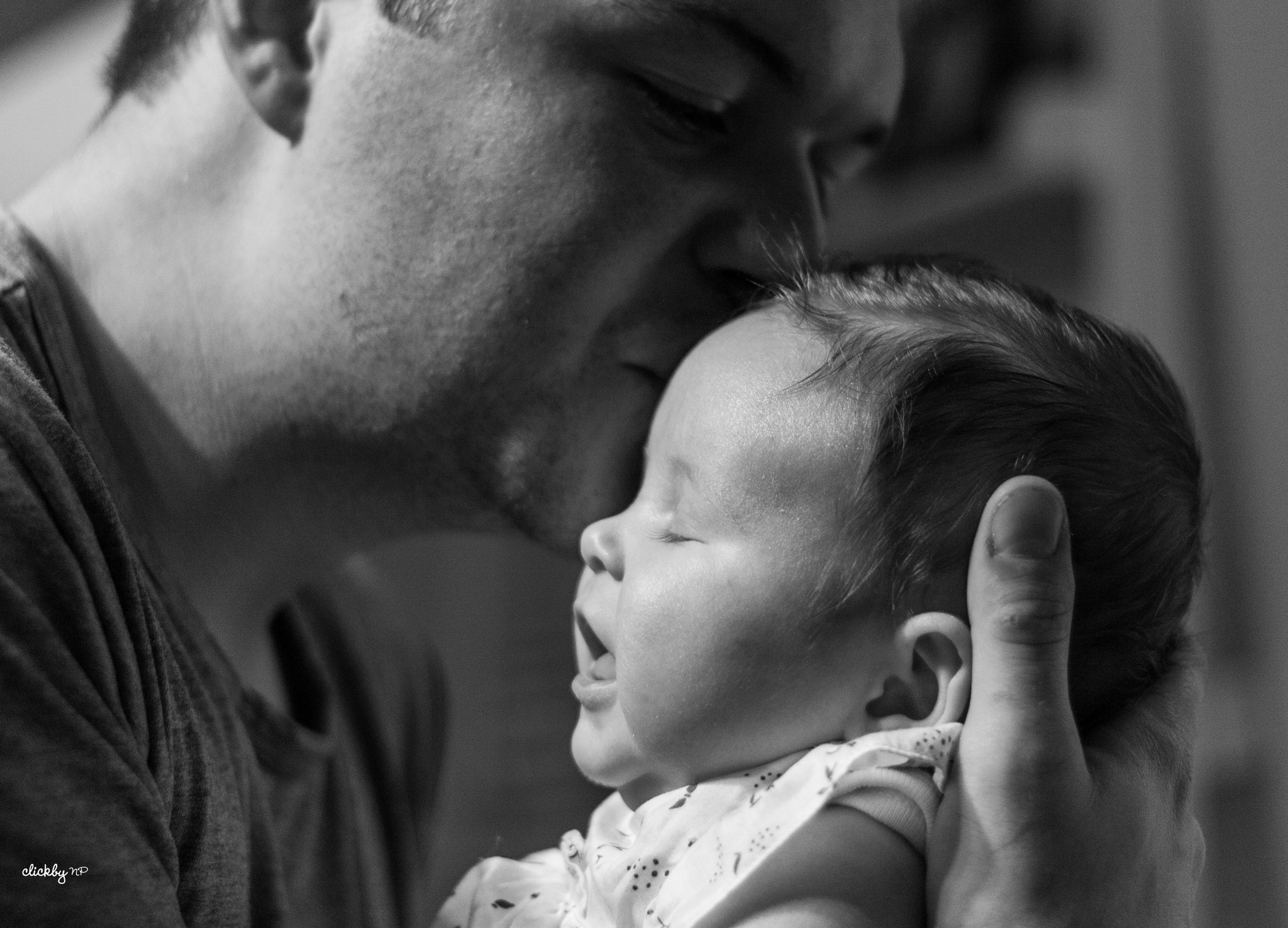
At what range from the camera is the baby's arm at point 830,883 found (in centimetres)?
67

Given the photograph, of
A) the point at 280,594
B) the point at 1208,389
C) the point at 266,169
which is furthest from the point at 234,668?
the point at 1208,389

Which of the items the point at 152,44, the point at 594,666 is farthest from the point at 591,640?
the point at 152,44

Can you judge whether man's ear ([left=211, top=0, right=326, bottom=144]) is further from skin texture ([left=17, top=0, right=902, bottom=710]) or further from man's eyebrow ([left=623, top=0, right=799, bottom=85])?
man's eyebrow ([left=623, top=0, right=799, bottom=85])

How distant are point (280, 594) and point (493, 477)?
0.95 feet

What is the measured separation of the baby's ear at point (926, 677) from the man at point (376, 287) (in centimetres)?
12

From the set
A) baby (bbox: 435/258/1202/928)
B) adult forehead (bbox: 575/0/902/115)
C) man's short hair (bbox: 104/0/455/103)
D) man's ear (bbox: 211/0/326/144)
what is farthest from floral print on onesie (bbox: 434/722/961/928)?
man's short hair (bbox: 104/0/455/103)

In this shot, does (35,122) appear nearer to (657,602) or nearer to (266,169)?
(266,169)

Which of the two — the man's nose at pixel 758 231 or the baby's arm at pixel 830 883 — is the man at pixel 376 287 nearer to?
the man's nose at pixel 758 231

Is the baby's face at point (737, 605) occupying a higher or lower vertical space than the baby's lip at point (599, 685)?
higher

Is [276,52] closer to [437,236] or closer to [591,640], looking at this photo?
[437,236]

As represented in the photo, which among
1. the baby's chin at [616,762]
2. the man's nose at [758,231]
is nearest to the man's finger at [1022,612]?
the baby's chin at [616,762]

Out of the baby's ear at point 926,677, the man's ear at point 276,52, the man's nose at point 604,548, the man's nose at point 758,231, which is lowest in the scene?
the baby's ear at point 926,677

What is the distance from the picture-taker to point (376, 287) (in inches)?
40.6

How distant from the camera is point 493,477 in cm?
107
